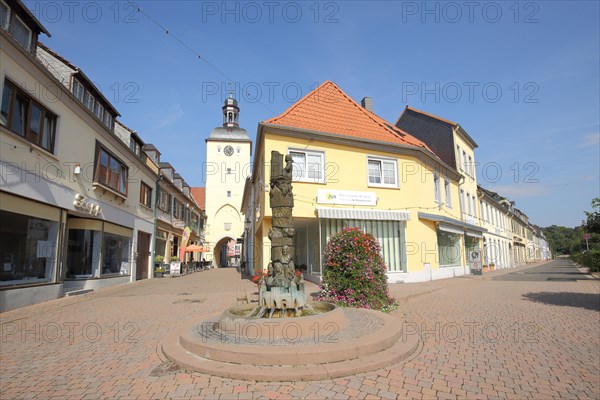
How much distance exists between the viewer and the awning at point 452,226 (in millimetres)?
17000

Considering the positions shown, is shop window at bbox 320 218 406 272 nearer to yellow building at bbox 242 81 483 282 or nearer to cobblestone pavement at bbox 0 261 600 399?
yellow building at bbox 242 81 483 282

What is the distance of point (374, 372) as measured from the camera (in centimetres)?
450

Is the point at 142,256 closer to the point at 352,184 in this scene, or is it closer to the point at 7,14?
the point at 352,184

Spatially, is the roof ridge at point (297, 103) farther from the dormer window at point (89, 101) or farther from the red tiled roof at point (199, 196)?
the red tiled roof at point (199, 196)

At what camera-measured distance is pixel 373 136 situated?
1648 centimetres

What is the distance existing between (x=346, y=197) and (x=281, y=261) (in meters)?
8.71

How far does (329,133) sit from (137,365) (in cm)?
1205

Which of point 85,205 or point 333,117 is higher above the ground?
point 333,117

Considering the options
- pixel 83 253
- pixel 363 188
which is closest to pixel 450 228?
pixel 363 188

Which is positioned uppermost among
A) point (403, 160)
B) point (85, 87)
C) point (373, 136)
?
point (85, 87)

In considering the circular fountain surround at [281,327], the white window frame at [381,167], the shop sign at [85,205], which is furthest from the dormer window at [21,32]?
the white window frame at [381,167]

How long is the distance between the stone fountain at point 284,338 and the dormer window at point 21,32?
9.37m

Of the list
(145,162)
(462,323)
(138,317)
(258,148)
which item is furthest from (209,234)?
(462,323)

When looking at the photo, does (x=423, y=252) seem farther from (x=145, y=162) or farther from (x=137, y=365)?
(x=145, y=162)
